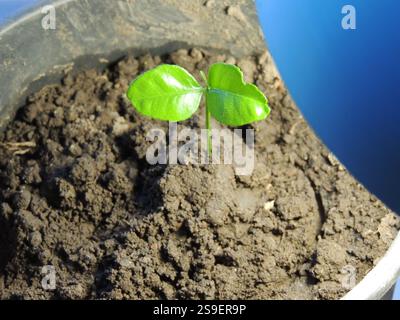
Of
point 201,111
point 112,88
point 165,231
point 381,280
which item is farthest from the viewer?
point 112,88

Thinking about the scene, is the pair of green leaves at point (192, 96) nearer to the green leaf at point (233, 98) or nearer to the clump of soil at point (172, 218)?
the green leaf at point (233, 98)

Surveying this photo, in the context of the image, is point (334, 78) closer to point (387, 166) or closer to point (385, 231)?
point (387, 166)

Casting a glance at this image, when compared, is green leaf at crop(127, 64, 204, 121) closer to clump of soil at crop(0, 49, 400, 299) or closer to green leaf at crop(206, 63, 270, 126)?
green leaf at crop(206, 63, 270, 126)

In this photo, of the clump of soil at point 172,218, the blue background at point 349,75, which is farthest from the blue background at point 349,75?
the clump of soil at point 172,218

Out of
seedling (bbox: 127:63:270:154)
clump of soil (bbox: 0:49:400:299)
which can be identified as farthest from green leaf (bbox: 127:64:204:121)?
clump of soil (bbox: 0:49:400:299)

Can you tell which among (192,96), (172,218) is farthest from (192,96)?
(172,218)
